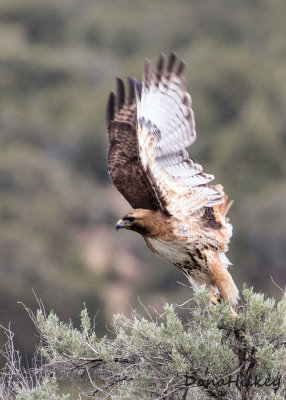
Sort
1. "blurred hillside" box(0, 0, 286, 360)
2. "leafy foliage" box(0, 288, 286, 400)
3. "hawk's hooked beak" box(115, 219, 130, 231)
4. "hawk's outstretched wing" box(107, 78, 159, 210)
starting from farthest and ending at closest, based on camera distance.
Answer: "blurred hillside" box(0, 0, 286, 360) → "hawk's outstretched wing" box(107, 78, 159, 210) → "hawk's hooked beak" box(115, 219, 130, 231) → "leafy foliage" box(0, 288, 286, 400)

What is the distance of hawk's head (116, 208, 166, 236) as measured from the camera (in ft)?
25.4

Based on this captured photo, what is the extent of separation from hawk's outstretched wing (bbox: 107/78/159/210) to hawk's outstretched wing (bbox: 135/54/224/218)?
0.16m

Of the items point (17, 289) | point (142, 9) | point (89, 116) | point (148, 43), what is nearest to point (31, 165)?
point (89, 116)

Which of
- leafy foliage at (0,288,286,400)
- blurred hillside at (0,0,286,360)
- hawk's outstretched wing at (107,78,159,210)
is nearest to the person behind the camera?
leafy foliage at (0,288,286,400)

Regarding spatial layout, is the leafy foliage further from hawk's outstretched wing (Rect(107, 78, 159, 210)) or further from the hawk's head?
hawk's outstretched wing (Rect(107, 78, 159, 210))

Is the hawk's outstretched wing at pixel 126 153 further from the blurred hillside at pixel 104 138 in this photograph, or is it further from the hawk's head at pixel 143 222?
the blurred hillside at pixel 104 138

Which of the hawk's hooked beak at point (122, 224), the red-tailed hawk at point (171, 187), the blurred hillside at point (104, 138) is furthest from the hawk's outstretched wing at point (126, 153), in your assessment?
the blurred hillside at point (104, 138)

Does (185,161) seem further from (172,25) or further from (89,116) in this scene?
(172,25)

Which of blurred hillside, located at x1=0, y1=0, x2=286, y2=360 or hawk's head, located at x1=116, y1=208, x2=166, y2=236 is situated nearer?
hawk's head, located at x1=116, y1=208, x2=166, y2=236

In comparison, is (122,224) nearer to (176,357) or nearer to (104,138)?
(176,357)

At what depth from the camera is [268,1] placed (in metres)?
44.7

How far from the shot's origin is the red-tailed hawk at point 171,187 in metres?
7.83
